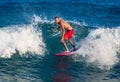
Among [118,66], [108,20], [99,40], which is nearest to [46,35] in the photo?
[99,40]

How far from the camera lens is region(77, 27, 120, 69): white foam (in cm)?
1715

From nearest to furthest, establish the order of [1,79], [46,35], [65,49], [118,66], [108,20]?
[1,79], [118,66], [65,49], [46,35], [108,20]

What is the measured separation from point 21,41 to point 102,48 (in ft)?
14.4

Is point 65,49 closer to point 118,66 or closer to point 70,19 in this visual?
point 118,66

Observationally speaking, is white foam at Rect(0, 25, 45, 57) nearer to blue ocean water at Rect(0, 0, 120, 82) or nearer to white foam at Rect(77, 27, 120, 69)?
blue ocean water at Rect(0, 0, 120, 82)

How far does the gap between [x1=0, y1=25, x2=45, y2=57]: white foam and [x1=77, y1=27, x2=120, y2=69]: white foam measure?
92.1 inches

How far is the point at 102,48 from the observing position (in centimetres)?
1789

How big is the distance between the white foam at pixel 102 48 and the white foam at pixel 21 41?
2339mm

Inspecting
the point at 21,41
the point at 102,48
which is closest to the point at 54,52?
the point at 21,41

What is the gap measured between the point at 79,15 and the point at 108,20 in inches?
89.4

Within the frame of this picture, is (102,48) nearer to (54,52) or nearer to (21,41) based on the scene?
(54,52)

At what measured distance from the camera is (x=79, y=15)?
88.4 feet

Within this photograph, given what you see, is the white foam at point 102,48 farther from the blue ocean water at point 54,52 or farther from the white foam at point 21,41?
the white foam at point 21,41

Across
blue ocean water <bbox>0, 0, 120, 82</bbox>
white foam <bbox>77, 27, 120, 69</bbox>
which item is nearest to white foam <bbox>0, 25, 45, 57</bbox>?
blue ocean water <bbox>0, 0, 120, 82</bbox>
